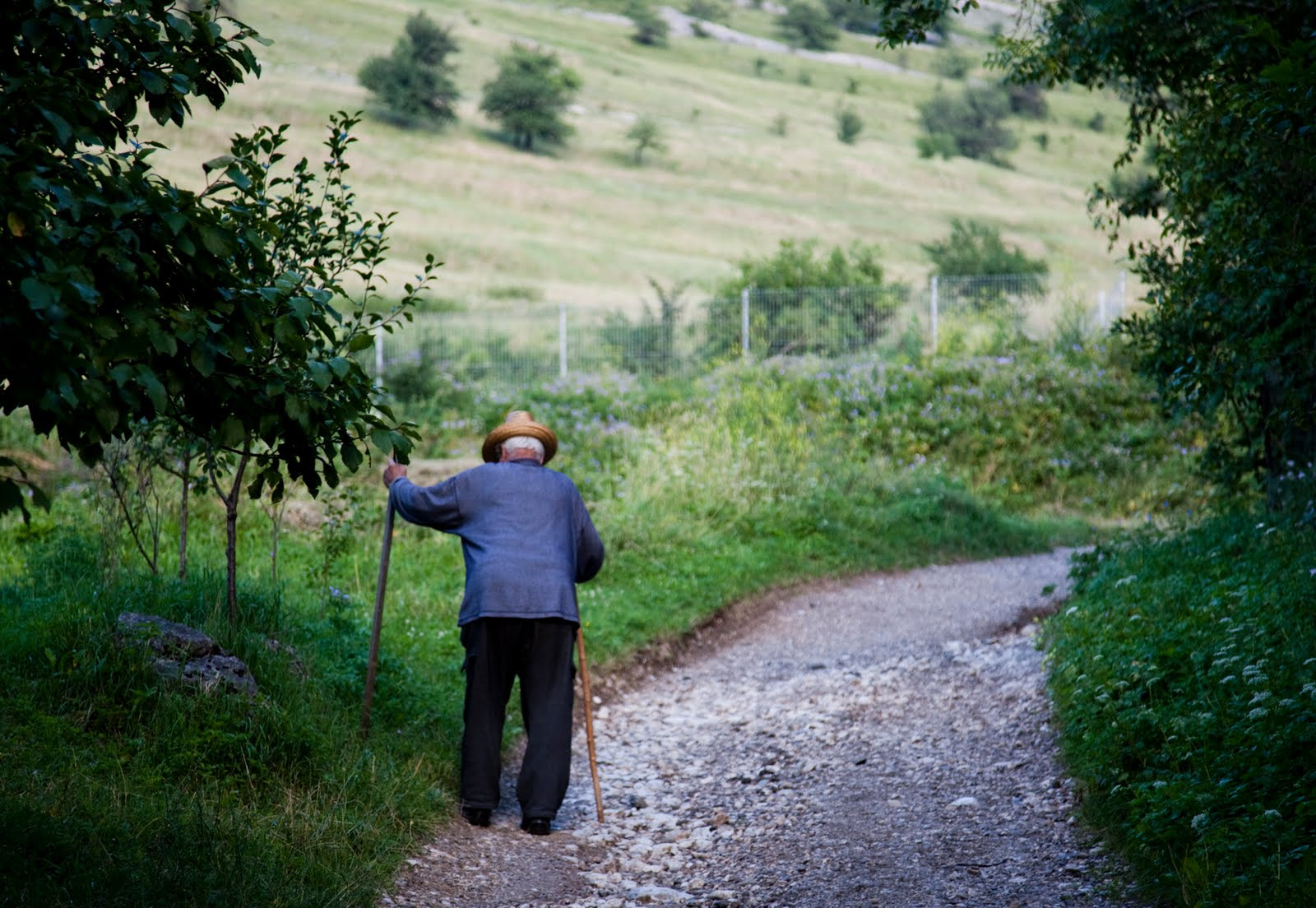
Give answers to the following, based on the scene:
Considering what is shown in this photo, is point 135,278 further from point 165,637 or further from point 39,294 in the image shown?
point 165,637

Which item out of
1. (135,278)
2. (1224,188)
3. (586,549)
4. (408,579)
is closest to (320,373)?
(135,278)

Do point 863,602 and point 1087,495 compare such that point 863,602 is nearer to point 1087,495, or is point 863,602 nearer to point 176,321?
point 1087,495

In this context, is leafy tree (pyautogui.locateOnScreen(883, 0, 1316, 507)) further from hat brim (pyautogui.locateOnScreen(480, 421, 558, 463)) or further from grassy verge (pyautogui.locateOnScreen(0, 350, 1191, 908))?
grassy verge (pyautogui.locateOnScreen(0, 350, 1191, 908))

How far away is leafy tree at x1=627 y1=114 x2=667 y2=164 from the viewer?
68438mm

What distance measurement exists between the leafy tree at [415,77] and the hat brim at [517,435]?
200 ft

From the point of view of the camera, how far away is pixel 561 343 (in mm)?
24250

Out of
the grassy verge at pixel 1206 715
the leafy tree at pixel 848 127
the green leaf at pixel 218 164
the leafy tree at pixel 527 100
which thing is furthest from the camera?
the leafy tree at pixel 848 127

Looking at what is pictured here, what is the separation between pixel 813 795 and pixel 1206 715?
2049mm

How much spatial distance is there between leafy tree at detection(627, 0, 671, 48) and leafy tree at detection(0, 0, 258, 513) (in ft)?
329

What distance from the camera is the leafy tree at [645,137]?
6844 centimetres

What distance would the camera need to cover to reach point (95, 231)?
10.6 feet

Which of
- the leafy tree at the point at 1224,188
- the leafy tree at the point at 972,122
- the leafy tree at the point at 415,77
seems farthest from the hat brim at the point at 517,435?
the leafy tree at the point at 972,122

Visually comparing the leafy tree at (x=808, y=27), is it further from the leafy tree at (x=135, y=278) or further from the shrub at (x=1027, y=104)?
the leafy tree at (x=135, y=278)

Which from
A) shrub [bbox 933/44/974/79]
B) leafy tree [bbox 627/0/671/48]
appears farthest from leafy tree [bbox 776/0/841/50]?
leafy tree [bbox 627/0/671/48]
